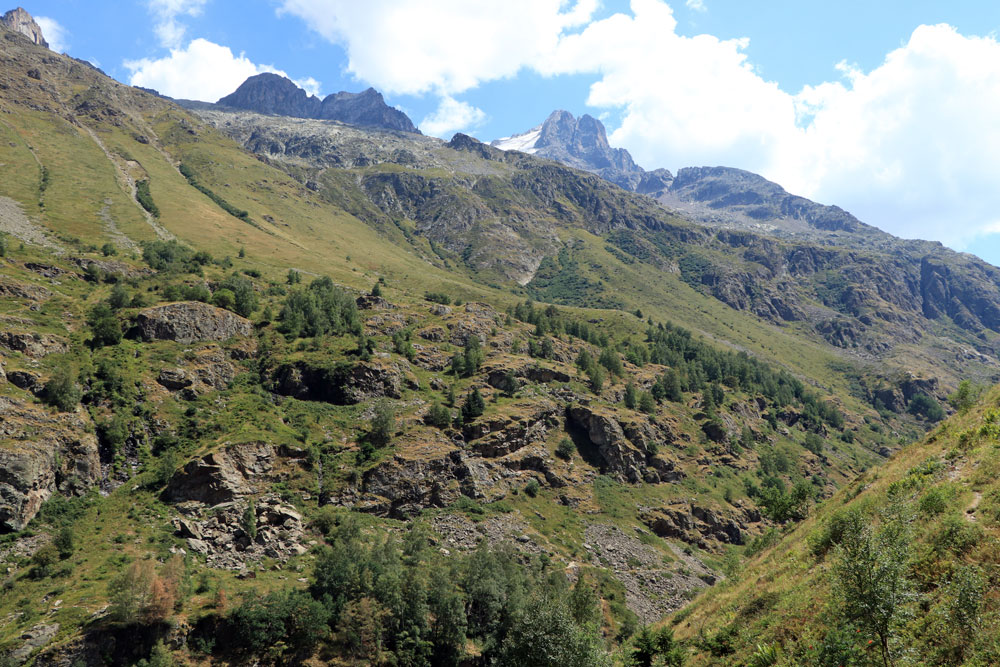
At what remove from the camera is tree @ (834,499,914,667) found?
1636cm

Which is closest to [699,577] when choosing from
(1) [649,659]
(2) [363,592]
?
(2) [363,592]

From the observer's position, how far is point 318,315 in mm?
134000

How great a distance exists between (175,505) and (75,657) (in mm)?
27393

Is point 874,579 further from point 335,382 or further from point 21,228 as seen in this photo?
point 21,228

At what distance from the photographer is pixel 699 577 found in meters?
98.6

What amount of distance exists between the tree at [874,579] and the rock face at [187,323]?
124 metres

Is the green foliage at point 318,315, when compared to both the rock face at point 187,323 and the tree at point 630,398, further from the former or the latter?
the tree at point 630,398

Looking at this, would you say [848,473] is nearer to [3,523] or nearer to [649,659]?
[649,659]

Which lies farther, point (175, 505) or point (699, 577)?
point (699, 577)

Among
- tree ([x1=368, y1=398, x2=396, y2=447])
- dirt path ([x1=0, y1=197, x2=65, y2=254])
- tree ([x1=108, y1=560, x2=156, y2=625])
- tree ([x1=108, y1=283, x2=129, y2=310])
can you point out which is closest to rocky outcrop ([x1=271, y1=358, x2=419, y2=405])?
tree ([x1=368, y1=398, x2=396, y2=447])

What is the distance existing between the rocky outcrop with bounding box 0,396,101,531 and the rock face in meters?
29.3

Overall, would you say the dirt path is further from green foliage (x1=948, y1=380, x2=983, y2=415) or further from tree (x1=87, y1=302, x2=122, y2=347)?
green foliage (x1=948, y1=380, x2=983, y2=415)

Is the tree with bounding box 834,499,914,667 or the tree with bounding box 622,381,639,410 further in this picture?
the tree with bounding box 622,381,639,410

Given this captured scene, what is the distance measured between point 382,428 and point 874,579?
3653 inches
